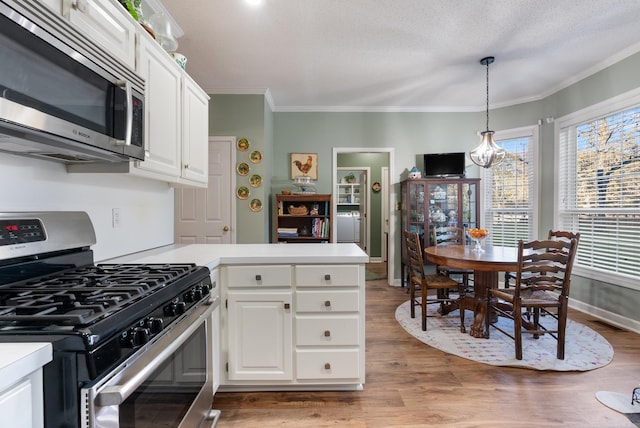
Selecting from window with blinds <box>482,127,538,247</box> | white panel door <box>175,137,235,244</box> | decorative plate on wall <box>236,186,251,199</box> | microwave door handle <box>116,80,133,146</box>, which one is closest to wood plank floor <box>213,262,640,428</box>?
microwave door handle <box>116,80,133,146</box>

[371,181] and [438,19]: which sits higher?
[438,19]

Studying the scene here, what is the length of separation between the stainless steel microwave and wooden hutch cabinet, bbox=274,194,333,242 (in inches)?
114

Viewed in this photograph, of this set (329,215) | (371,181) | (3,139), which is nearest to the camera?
(3,139)

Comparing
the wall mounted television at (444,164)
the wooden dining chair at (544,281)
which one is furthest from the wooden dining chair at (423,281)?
the wall mounted television at (444,164)

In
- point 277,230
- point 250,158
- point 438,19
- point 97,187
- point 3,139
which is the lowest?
point 277,230

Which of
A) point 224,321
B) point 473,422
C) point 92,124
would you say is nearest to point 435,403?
point 473,422

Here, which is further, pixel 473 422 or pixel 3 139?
pixel 473 422

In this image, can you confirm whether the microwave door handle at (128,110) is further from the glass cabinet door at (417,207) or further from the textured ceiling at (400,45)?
the glass cabinet door at (417,207)

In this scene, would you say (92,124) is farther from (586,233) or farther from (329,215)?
(586,233)

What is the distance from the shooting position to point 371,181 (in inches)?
281

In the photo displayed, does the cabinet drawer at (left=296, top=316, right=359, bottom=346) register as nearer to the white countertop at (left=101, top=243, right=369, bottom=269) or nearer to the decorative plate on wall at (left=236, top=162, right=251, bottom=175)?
the white countertop at (left=101, top=243, right=369, bottom=269)

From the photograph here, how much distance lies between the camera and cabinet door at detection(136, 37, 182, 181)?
1604mm

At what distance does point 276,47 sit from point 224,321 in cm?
248

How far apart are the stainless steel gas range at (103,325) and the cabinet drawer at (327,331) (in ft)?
1.74
